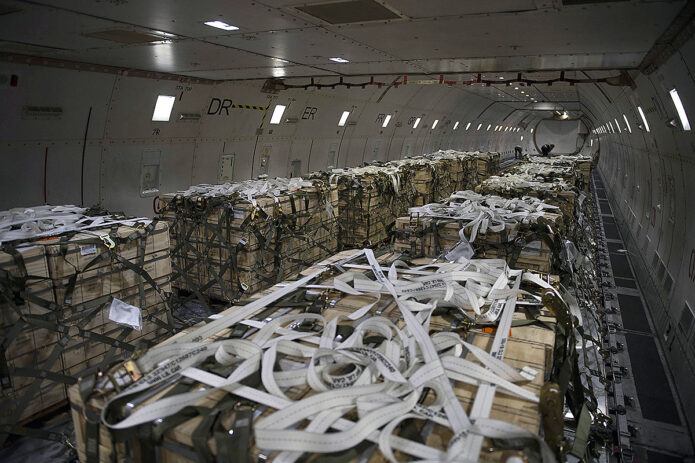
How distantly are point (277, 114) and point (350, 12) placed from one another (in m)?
9.18

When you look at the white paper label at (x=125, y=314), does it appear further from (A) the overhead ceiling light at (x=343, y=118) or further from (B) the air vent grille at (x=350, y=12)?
(A) the overhead ceiling light at (x=343, y=118)

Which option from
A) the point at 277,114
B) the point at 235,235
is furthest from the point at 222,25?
the point at 277,114

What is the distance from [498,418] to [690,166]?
6.89 meters

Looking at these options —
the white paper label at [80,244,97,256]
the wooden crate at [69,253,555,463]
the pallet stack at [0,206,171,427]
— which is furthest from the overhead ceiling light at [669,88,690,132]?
the white paper label at [80,244,97,256]

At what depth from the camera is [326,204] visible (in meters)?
8.57

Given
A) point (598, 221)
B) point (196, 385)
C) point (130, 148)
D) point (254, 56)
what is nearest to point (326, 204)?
point (254, 56)

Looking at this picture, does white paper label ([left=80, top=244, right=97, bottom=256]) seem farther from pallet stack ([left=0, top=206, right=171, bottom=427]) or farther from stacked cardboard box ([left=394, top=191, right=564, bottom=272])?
stacked cardboard box ([left=394, top=191, right=564, bottom=272])

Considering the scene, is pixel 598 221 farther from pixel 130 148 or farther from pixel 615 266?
pixel 130 148

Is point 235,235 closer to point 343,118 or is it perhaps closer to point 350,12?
point 350,12

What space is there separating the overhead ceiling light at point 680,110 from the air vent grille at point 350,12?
4.32 metres

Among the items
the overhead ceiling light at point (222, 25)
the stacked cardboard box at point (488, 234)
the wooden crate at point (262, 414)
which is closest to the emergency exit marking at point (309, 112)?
the overhead ceiling light at point (222, 25)

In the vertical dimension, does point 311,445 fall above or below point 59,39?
below

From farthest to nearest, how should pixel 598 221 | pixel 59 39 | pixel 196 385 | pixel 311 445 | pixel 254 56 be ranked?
pixel 598 221
pixel 254 56
pixel 59 39
pixel 196 385
pixel 311 445

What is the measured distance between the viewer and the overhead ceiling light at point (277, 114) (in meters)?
14.0
